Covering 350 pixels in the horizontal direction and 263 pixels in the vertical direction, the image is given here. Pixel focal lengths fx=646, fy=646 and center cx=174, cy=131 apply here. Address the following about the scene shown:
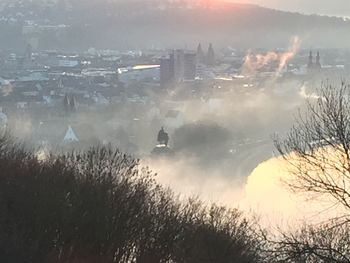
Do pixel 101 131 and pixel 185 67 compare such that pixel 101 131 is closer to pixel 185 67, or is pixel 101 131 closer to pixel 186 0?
pixel 185 67

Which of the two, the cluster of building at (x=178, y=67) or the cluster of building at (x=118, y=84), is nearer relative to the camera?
the cluster of building at (x=118, y=84)

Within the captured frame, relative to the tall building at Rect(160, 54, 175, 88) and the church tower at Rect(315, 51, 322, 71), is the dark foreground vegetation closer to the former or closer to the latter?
the church tower at Rect(315, 51, 322, 71)

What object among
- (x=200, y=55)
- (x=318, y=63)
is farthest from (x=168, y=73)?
(x=318, y=63)

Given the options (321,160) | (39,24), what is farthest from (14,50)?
(321,160)

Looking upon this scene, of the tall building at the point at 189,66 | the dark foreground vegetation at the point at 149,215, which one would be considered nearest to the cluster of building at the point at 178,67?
the tall building at the point at 189,66

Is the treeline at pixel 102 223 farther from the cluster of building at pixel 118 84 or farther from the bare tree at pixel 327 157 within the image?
the cluster of building at pixel 118 84

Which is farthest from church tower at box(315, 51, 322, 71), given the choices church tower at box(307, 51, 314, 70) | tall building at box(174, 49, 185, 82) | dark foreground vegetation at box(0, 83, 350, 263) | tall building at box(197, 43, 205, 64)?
dark foreground vegetation at box(0, 83, 350, 263)
